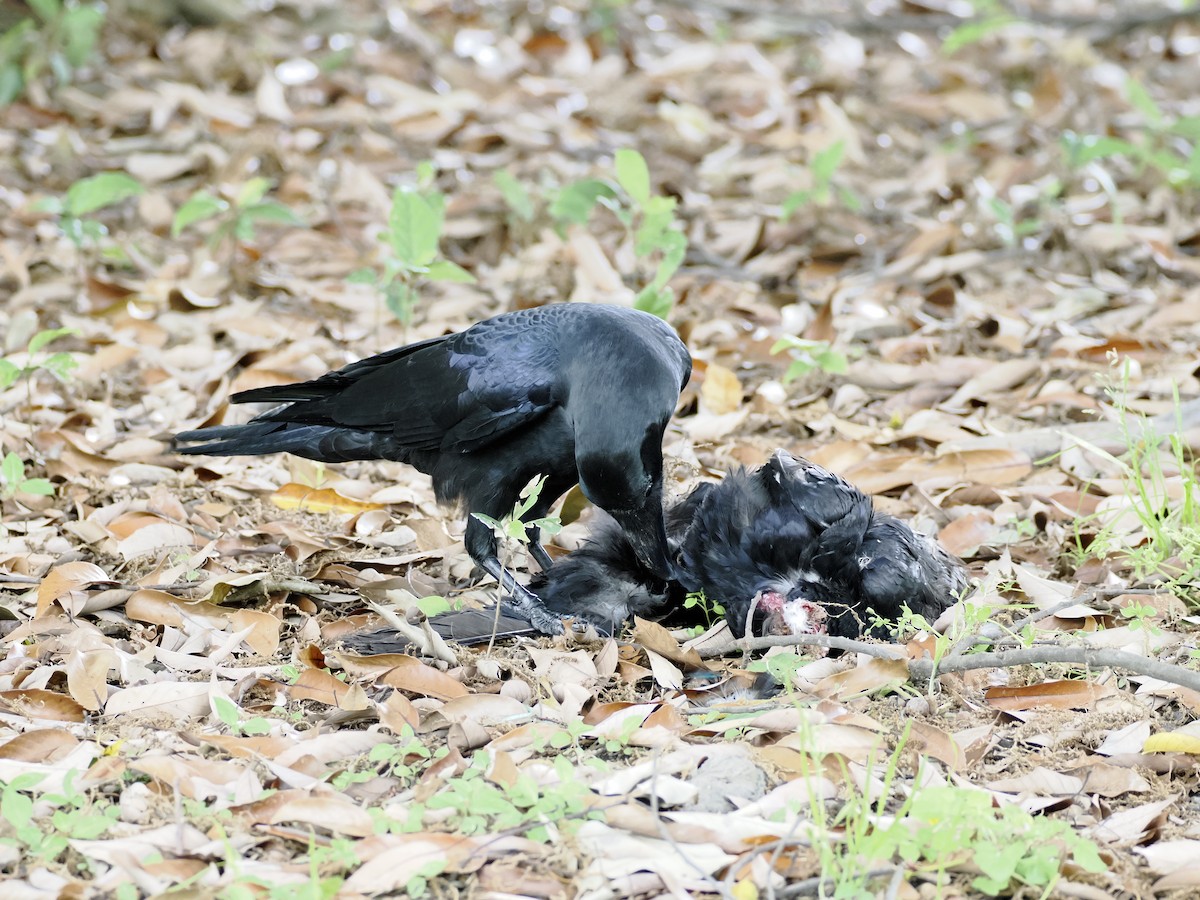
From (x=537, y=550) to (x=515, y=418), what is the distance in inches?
22.9

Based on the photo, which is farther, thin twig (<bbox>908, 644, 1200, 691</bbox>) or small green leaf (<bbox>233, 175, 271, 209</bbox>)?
small green leaf (<bbox>233, 175, 271, 209</bbox>)

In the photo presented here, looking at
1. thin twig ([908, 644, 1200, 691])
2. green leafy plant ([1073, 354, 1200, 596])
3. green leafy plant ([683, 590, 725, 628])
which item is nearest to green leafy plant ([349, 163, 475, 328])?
green leafy plant ([683, 590, 725, 628])

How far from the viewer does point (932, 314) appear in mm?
5359

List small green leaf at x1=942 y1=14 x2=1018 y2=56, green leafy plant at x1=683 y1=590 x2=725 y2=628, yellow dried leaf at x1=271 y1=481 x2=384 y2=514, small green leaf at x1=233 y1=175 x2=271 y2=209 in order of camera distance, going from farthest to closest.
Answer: small green leaf at x1=942 y1=14 x2=1018 y2=56 < small green leaf at x1=233 y1=175 x2=271 y2=209 < yellow dried leaf at x1=271 y1=481 x2=384 y2=514 < green leafy plant at x1=683 y1=590 x2=725 y2=628

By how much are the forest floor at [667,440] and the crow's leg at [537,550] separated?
146 millimetres

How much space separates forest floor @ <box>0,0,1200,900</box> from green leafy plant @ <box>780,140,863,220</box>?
0.02 m

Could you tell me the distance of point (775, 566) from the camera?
3.42 m

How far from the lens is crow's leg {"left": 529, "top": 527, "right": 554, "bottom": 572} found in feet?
12.8

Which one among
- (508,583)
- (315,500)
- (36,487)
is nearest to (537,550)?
(508,583)

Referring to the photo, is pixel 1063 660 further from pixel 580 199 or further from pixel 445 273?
pixel 580 199

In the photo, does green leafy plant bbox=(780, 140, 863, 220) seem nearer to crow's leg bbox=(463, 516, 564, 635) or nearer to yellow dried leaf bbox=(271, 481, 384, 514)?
yellow dried leaf bbox=(271, 481, 384, 514)

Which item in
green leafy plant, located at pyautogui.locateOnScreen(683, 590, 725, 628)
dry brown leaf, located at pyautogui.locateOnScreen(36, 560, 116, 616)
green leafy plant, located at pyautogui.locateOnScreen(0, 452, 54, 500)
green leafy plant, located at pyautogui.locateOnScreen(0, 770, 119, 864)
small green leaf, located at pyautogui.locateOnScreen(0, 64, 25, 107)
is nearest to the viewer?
green leafy plant, located at pyautogui.locateOnScreen(0, 770, 119, 864)

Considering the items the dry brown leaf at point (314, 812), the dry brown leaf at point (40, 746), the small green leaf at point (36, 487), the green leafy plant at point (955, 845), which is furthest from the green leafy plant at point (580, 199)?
the green leafy plant at point (955, 845)

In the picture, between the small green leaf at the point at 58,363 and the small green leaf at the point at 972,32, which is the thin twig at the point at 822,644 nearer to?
the small green leaf at the point at 58,363
